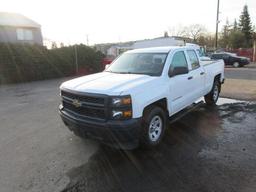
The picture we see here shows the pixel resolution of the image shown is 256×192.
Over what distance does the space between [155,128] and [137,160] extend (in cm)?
77

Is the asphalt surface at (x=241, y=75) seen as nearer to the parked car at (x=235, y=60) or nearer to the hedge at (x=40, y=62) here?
the parked car at (x=235, y=60)

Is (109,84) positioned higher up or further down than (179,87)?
higher up

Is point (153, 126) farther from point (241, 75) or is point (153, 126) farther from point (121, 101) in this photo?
point (241, 75)

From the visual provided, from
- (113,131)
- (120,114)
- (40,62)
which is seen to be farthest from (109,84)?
(40,62)

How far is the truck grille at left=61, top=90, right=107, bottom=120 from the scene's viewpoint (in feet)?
12.5

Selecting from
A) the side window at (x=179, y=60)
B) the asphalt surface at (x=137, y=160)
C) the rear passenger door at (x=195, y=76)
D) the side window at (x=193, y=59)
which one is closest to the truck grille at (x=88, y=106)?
the asphalt surface at (x=137, y=160)

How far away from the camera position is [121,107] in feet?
12.1

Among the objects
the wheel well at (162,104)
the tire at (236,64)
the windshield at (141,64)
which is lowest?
the tire at (236,64)

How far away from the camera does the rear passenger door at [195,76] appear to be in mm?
5699

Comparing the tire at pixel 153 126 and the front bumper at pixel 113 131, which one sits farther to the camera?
the tire at pixel 153 126

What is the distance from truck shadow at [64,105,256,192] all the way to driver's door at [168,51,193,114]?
0.71 m

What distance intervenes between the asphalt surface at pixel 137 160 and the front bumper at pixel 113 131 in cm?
37

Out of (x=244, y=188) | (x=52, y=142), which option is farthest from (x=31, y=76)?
(x=244, y=188)

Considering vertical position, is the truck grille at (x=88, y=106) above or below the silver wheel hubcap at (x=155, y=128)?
above
